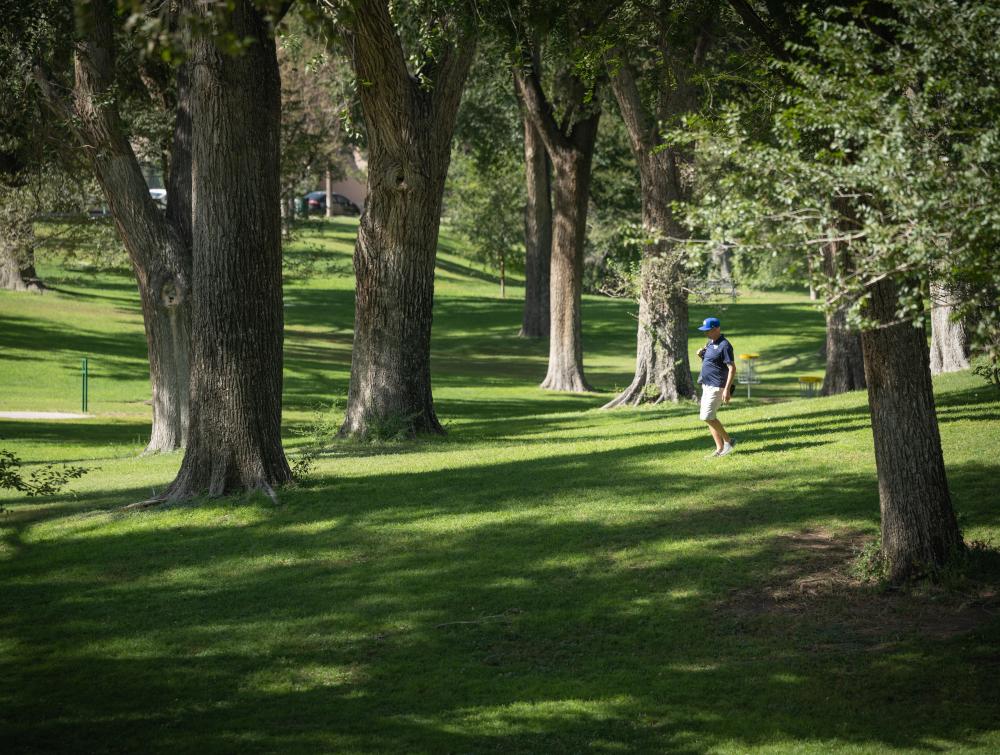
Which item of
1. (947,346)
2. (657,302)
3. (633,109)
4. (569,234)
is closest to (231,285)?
(657,302)

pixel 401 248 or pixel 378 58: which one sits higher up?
pixel 378 58

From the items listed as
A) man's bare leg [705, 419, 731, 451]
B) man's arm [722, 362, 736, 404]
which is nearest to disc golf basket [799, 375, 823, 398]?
man's arm [722, 362, 736, 404]

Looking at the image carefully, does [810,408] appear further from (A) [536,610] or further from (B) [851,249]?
(B) [851,249]

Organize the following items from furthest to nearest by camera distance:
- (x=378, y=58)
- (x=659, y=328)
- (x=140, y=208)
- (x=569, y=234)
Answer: (x=569, y=234), (x=659, y=328), (x=140, y=208), (x=378, y=58)

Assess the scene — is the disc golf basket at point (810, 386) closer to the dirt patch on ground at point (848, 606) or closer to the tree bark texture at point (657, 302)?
the tree bark texture at point (657, 302)

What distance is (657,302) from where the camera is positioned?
22.2 meters

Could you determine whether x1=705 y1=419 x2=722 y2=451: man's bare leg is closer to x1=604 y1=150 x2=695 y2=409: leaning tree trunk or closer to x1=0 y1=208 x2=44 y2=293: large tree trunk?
x1=604 y1=150 x2=695 y2=409: leaning tree trunk

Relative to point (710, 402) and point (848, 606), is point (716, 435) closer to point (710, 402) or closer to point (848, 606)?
point (710, 402)

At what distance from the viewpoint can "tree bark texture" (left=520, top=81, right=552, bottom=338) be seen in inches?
1464

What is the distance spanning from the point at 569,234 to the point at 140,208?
39.3ft

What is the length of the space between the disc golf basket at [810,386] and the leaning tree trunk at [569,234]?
5517 mm

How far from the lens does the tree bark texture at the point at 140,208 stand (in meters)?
17.5

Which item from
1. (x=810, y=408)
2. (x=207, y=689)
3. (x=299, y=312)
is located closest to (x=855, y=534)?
(x=207, y=689)

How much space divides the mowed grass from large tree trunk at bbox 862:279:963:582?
357 millimetres
